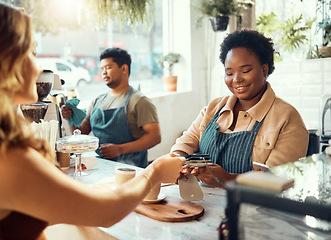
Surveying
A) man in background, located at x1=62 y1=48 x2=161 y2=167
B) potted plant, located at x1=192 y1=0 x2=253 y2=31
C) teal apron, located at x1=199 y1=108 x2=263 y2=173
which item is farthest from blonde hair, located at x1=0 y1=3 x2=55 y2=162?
potted plant, located at x1=192 y1=0 x2=253 y2=31

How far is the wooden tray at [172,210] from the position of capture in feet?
4.60

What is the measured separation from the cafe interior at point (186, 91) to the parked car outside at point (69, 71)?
0.05m

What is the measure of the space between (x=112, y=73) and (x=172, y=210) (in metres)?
1.85

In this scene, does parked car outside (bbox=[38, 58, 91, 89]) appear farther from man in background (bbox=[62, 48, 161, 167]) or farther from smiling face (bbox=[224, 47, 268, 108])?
smiling face (bbox=[224, 47, 268, 108])

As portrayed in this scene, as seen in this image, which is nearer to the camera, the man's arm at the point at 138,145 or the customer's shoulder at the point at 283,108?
the customer's shoulder at the point at 283,108

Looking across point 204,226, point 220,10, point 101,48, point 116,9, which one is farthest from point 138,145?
point 220,10

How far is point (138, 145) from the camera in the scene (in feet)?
9.82

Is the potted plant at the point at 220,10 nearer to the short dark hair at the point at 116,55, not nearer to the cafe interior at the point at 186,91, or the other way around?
the cafe interior at the point at 186,91

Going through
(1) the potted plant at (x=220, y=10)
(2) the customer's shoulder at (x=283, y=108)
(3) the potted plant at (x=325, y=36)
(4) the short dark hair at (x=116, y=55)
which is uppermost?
(1) the potted plant at (x=220, y=10)

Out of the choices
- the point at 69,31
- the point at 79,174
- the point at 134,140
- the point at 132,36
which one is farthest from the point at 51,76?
the point at 132,36

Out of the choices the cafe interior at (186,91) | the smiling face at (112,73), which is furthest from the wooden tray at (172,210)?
the smiling face at (112,73)

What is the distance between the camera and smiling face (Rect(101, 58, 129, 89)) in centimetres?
312

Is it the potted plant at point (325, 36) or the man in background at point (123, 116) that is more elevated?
the potted plant at point (325, 36)

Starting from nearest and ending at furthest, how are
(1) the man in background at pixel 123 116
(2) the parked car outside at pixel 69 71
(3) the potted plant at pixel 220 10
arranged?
(1) the man in background at pixel 123 116 < (2) the parked car outside at pixel 69 71 < (3) the potted plant at pixel 220 10
